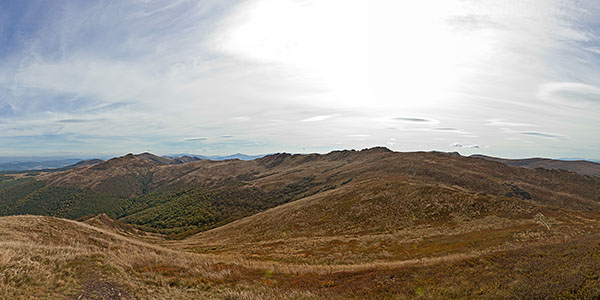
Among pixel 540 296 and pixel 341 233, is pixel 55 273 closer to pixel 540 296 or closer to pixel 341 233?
pixel 540 296

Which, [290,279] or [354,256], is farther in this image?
[354,256]

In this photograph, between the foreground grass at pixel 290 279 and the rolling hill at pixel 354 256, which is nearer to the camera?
the foreground grass at pixel 290 279

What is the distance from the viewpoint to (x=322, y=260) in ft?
111

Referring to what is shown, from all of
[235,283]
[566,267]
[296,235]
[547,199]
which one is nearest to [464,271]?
[566,267]

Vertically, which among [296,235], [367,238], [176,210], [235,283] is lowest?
[176,210]

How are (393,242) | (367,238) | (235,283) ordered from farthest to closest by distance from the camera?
(367,238)
(393,242)
(235,283)

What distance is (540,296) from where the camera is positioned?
11344 millimetres

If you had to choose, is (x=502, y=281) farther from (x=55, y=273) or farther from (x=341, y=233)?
(x=341, y=233)

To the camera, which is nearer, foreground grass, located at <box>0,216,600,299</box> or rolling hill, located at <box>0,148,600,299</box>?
foreground grass, located at <box>0,216,600,299</box>

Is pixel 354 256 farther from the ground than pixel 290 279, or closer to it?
closer to it

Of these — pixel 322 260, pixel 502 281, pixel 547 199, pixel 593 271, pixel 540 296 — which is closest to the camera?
pixel 540 296

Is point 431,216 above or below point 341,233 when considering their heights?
above

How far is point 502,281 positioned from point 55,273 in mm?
26668

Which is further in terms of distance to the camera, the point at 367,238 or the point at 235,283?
the point at 367,238
